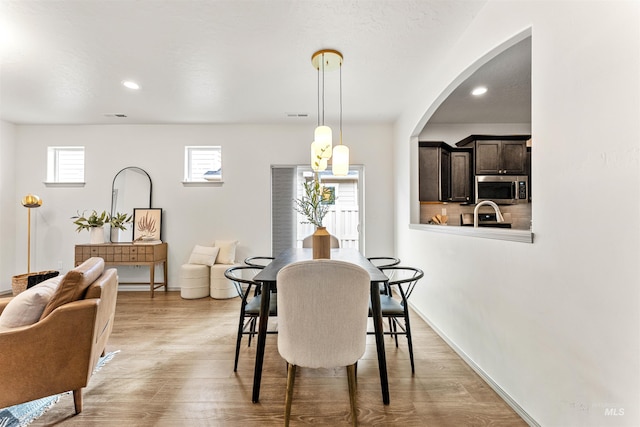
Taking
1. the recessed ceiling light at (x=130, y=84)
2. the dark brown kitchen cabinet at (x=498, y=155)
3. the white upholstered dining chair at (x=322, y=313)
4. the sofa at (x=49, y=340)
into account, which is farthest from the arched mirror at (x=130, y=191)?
the dark brown kitchen cabinet at (x=498, y=155)

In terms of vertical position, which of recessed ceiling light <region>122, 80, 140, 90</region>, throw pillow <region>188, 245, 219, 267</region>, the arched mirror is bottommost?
throw pillow <region>188, 245, 219, 267</region>

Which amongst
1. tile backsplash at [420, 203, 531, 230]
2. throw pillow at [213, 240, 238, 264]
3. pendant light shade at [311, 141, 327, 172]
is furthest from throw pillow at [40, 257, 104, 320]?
tile backsplash at [420, 203, 531, 230]

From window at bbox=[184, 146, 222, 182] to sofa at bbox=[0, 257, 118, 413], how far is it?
317 cm

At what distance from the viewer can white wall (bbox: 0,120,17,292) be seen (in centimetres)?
434

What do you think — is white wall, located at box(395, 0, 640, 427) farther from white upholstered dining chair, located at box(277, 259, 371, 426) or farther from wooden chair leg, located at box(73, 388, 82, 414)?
wooden chair leg, located at box(73, 388, 82, 414)

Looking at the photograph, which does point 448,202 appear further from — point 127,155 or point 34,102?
point 34,102

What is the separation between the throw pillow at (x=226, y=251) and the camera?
4309 millimetres

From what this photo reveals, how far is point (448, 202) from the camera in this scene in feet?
14.6

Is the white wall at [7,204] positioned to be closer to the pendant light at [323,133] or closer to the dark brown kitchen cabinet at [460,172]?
the pendant light at [323,133]

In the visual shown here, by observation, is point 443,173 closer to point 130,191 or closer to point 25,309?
point 25,309

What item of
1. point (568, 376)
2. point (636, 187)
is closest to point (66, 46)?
point (636, 187)

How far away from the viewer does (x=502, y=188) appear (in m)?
4.24

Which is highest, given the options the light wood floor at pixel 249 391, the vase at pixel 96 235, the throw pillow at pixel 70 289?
the vase at pixel 96 235

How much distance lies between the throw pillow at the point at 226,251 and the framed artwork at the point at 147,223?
3.26ft
